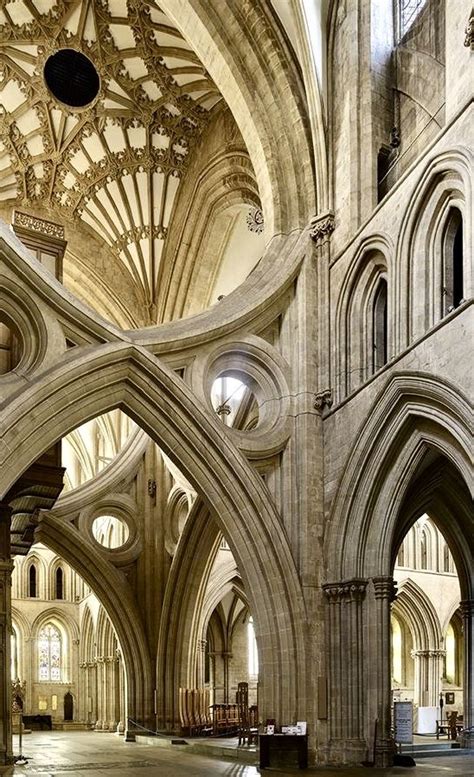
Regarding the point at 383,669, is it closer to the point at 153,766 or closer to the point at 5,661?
the point at 153,766

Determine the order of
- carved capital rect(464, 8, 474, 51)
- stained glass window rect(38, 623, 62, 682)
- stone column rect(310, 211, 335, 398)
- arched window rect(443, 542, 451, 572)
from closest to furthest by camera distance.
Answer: carved capital rect(464, 8, 474, 51) < stone column rect(310, 211, 335, 398) < arched window rect(443, 542, 451, 572) < stained glass window rect(38, 623, 62, 682)

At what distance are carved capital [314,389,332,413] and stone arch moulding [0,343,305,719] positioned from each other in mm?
1608

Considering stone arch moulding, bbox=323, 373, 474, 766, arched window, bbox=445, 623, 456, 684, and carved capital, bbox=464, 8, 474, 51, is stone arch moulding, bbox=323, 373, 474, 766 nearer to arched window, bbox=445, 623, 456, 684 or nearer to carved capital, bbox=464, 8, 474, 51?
carved capital, bbox=464, 8, 474, 51

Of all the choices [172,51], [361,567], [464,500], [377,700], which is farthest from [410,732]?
[172,51]

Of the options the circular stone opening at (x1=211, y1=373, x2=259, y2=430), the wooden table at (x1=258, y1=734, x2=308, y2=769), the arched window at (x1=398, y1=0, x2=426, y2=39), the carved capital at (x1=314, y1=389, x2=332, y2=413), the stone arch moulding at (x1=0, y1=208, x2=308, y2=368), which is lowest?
the wooden table at (x1=258, y1=734, x2=308, y2=769)

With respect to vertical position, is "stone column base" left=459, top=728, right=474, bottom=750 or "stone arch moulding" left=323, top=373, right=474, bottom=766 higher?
"stone arch moulding" left=323, top=373, right=474, bottom=766

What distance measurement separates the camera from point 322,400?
15.9 meters

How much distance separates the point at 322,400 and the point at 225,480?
2.19 m

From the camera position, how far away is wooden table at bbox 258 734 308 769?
13.8m

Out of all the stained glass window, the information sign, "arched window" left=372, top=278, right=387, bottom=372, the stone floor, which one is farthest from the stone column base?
the stained glass window

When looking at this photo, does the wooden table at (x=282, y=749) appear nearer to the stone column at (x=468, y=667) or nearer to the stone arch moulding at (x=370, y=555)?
Answer: the stone arch moulding at (x=370, y=555)

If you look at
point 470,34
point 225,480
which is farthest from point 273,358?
point 470,34

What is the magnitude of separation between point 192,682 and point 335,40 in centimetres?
1436

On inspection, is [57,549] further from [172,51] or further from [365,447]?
[172,51]
